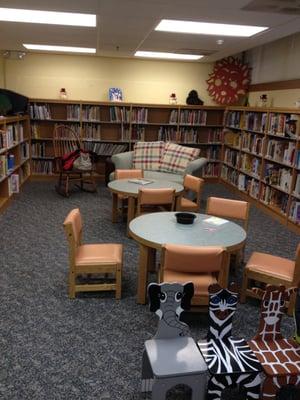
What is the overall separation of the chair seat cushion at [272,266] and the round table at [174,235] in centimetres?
28

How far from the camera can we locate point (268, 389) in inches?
68.2

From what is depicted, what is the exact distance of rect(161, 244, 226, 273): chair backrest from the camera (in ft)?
7.45

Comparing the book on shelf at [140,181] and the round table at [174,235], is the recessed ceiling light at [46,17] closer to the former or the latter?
the book on shelf at [140,181]

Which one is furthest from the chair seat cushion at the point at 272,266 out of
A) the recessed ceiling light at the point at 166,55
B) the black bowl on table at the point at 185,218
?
the recessed ceiling light at the point at 166,55

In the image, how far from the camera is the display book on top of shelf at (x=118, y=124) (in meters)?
7.05

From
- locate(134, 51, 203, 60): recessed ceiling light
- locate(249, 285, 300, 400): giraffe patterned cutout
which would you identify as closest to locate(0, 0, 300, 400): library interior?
locate(249, 285, 300, 400): giraffe patterned cutout

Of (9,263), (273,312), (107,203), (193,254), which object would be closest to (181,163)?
(107,203)

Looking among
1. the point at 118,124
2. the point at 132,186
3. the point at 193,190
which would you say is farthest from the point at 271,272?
the point at 118,124

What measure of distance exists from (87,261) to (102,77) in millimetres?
5579

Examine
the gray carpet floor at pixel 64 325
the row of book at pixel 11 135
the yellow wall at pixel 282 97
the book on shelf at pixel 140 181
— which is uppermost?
the yellow wall at pixel 282 97

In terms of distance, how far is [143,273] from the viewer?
277 cm

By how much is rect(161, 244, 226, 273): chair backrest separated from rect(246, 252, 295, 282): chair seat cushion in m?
0.59

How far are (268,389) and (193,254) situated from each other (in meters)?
0.84

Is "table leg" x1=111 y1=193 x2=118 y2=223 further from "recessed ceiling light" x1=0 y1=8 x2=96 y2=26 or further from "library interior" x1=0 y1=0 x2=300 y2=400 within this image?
"recessed ceiling light" x1=0 y1=8 x2=96 y2=26
